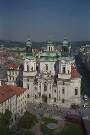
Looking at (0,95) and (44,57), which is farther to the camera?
(44,57)

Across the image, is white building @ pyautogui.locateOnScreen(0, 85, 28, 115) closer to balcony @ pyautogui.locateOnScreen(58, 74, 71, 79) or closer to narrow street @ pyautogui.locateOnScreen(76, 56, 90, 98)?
balcony @ pyautogui.locateOnScreen(58, 74, 71, 79)

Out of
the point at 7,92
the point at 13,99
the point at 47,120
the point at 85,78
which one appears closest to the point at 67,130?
the point at 47,120

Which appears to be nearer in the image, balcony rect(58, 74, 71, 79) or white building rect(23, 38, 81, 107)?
balcony rect(58, 74, 71, 79)

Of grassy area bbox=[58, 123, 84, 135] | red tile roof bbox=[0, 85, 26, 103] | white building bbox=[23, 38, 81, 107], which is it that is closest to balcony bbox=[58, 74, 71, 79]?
white building bbox=[23, 38, 81, 107]

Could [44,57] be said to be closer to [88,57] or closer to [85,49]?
[88,57]

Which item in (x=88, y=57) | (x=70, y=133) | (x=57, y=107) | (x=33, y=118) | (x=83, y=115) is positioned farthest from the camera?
(x=88, y=57)

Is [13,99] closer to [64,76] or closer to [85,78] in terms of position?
[64,76]

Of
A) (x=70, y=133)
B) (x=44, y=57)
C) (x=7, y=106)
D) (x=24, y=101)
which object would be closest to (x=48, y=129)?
(x=70, y=133)

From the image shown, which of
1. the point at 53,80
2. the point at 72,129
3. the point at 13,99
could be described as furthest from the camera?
the point at 53,80
